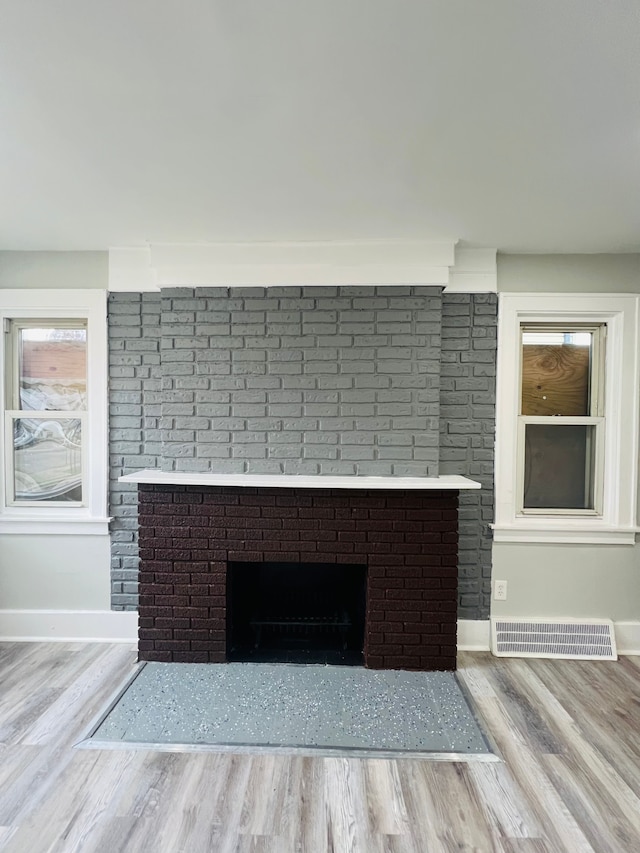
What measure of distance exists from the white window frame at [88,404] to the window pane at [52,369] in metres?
0.10

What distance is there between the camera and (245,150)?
5.97 feet

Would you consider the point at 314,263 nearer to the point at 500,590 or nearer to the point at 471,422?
the point at 471,422

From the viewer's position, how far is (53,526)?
3.15m

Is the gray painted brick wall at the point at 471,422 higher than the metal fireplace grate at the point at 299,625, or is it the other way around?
the gray painted brick wall at the point at 471,422

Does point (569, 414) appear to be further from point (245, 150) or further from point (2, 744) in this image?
point (2, 744)

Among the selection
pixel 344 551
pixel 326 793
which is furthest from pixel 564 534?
pixel 326 793

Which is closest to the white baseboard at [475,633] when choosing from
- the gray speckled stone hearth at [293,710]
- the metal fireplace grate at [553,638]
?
Answer: the metal fireplace grate at [553,638]

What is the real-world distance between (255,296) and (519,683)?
8.64 ft

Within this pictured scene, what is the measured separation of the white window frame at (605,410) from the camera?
→ 3021 mm

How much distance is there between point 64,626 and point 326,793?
2.09 m

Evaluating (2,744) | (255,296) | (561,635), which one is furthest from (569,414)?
(2,744)

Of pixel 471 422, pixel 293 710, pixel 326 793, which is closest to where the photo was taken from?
pixel 326 793

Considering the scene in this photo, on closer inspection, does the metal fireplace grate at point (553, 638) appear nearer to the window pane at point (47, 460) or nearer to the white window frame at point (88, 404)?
the white window frame at point (88, 404)

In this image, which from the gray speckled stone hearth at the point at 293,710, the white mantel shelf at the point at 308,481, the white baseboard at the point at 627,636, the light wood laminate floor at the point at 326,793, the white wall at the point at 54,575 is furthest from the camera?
the white wall at the point at 54,575
